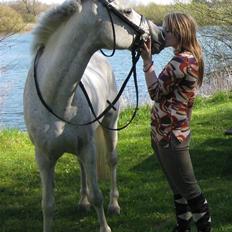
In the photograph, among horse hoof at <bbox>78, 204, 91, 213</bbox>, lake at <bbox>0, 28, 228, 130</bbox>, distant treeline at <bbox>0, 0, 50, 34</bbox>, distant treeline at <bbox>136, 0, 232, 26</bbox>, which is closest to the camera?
horse hoof at <bbox>78, 204, 91, 213</bbox>

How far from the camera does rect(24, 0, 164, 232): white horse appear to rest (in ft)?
11.9

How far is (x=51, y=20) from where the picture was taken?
3848 mm

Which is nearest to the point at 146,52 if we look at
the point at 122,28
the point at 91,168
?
the point at 122,28

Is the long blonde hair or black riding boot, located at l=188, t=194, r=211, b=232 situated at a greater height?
the long blonde hair

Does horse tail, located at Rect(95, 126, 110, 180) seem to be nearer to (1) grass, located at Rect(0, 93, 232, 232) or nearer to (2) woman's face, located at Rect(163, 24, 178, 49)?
(1) grass, located at Rect(0, 93, 232, 232)

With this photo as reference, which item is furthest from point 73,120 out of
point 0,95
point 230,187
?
point 0,95

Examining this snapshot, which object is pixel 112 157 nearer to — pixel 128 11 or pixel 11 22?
pixel 128 11

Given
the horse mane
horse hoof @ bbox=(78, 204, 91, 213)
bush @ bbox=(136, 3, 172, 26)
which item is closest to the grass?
horse hoof @ bbox=(78, 204, 91, 213)

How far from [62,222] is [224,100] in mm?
8413

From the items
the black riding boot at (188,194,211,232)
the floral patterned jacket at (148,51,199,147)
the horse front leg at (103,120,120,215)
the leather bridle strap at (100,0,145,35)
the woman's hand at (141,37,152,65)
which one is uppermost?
the leather bridle strap at (100,0,145,35)

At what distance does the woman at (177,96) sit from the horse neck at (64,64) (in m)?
0.46

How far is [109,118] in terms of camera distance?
534cm

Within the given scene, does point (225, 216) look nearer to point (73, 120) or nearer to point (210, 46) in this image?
point (73, 120)

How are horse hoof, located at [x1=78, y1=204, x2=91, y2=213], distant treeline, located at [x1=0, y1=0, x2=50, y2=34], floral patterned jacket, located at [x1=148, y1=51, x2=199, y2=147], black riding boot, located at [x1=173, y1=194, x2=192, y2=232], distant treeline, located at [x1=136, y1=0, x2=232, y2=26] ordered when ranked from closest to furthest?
floral patterned jacket, located at [x1=148, y1=51, x2=199, y2=147], black riding boot, located at [x1=173, y1=194, x2=192, y2=232], horse hoof, located at [x1=78, y1=204, x2=91, y2=213], distant treeline, located at [x1=0, y1=0, x2=50, y2=34], distant treeline, located at [x1=136, y1=0, x2=232, y2=26]
